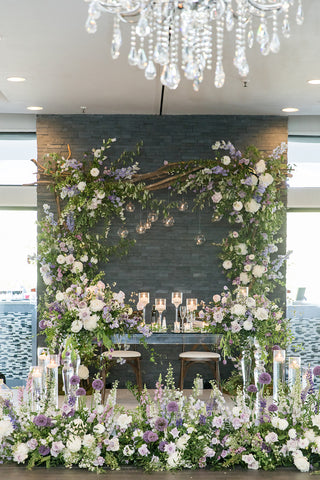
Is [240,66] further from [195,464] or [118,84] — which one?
[118,84]

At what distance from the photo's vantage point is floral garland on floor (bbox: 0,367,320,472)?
3576mm

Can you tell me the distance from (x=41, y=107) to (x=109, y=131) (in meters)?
0.89

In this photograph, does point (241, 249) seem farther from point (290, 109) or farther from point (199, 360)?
point (290, 109)

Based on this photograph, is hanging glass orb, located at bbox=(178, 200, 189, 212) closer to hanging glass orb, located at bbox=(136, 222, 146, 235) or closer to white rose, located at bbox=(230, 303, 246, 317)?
hanging glass orb, located at bbox=(136, 222, 146, 235)

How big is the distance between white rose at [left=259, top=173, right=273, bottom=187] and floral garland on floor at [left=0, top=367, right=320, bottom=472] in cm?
443

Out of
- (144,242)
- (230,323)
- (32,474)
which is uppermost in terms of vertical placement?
(144,242)

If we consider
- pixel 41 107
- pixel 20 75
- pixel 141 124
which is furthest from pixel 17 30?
pixel 141 124

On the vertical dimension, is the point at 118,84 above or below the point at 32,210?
above

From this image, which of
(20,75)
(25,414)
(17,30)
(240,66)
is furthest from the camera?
(20,75)

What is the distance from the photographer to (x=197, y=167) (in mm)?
8289

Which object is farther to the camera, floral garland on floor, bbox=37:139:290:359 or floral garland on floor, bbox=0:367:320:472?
floral garland on floor, bbox=37:139:290:359

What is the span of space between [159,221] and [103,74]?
2.34 m

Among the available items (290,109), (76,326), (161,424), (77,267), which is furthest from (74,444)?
(290,109)

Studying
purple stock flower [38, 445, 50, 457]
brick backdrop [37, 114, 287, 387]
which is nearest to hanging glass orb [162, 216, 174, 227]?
brick backdrop [37, 114, 287, 387]
